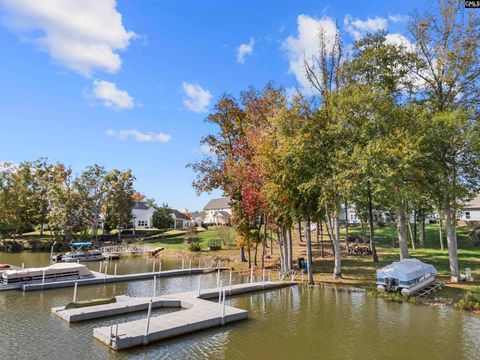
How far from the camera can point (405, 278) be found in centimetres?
2248

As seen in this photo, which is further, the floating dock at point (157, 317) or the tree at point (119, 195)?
the tree at point (119, 195)

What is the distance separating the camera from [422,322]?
17469 mm

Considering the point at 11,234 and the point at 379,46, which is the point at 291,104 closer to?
the point at 379,46

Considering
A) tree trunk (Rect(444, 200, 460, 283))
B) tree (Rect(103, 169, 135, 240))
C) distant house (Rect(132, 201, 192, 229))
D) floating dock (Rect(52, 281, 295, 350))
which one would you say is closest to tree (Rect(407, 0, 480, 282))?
tree trunk (Rect(444, 200, 460, 283))

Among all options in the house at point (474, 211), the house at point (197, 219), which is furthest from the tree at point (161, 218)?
the house at point (474, 211)

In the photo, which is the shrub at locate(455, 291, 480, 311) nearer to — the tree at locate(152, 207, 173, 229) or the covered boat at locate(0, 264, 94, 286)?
the covered boat at locate(0, 264, 94, 286)

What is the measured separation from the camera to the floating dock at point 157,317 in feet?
46.2

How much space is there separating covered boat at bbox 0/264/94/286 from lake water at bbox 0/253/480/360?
11.8 ft

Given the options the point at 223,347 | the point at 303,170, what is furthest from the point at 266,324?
the point at 303,170

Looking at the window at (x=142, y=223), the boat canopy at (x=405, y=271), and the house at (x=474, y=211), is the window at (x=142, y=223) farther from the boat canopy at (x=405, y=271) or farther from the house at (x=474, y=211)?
the boat canopy at (x=405, y=271)

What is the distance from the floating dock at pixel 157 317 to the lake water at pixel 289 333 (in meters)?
0.36

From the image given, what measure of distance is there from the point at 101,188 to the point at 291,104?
48.4m

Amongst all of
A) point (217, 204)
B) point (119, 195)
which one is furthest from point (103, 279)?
point (217, 204)

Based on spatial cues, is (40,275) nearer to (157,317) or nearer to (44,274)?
(44,274)
